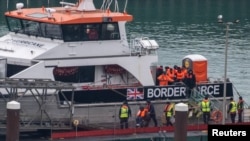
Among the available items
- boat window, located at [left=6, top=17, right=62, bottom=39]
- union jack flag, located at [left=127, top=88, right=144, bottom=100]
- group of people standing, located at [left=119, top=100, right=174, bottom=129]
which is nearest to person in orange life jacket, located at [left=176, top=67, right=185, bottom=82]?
group of people standing, located at [left=119, top=100, right=174, bottom=129]

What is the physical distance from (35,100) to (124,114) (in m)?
2.65

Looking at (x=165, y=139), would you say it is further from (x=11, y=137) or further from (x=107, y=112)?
(x=11, y=137)

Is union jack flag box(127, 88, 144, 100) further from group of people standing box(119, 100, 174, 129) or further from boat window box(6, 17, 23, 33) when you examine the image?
boat window box(6, 17, 23, 33)

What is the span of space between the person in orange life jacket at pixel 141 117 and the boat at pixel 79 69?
0.49 meters

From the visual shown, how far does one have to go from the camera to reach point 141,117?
26703 millimetres

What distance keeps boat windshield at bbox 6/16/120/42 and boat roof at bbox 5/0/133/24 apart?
17cm

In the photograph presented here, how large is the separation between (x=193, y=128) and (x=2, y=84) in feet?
20.3

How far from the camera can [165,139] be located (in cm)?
2680

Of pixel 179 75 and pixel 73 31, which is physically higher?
pixel 73 31

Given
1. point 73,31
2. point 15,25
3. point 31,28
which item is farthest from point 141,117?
point 15,25

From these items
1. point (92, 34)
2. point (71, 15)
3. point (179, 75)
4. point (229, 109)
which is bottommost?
point (229, 109)

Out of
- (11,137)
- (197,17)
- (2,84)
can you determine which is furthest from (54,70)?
(197,17)

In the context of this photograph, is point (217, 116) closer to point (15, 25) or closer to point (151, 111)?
point (151, 111)

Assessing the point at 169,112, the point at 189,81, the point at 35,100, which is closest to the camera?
the point at 35,100
